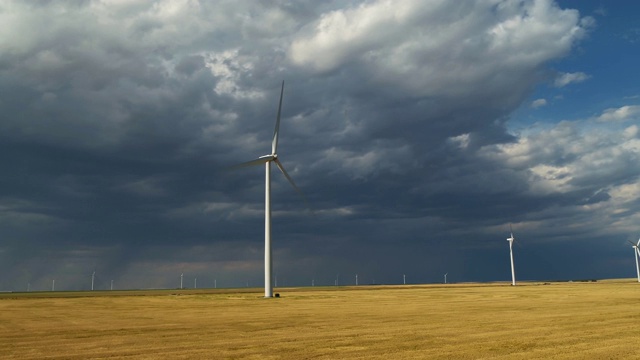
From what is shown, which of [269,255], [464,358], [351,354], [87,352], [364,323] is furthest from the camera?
[269,255]

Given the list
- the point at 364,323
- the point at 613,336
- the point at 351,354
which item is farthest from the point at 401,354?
the point at 364,323

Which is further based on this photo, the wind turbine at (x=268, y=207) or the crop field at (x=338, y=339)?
Answer: the wind turbine at (x=268, y=207)

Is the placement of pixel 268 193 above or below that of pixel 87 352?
above

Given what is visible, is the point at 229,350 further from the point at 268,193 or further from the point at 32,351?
the point at 268,193

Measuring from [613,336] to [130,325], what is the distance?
3548 centimetres

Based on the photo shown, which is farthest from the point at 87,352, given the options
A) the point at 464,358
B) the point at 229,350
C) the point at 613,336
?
the point at 613,336

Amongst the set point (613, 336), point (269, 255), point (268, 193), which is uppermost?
point (268, 193)

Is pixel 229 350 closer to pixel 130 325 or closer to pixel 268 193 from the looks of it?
pixel 130 325

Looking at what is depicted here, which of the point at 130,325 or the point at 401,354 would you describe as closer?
the point at 401,354

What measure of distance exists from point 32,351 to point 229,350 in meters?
10.6

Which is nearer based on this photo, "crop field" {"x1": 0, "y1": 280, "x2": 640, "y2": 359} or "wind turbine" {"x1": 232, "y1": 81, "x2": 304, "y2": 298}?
"crop field" {"x1": 0, "y1": 280, "x2": 640, "y2": 359}

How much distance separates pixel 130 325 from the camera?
1731 inches

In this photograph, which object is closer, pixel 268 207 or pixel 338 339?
pixel 338 339

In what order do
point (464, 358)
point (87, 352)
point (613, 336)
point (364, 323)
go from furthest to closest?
point (364, 323) → point (613, 336) → point (87, 352) → point (464, 358)
